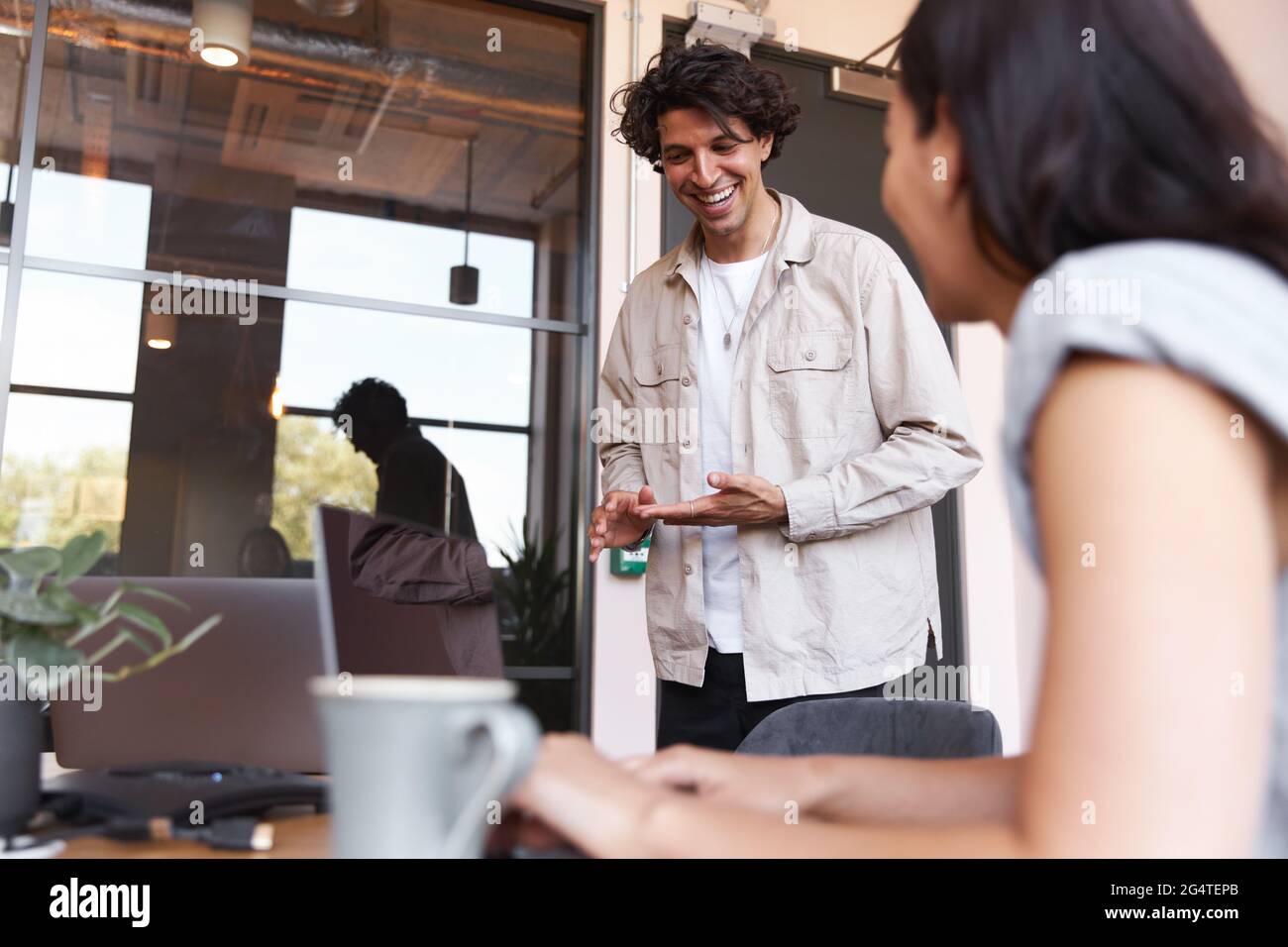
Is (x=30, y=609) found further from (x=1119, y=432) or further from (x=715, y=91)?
(x=715, y=91)

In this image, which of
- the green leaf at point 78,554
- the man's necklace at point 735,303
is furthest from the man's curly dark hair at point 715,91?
the green leaf at point 78,554

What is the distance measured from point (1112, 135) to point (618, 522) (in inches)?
58.2

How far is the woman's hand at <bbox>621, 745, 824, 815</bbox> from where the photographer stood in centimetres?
83

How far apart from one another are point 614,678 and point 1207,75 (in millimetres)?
3424

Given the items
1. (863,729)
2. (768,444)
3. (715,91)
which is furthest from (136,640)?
(715,91)

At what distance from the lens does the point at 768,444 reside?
221cm

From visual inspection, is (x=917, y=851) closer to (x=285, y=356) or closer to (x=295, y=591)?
(x=295, y=591)

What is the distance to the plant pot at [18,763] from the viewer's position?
3.18 feet

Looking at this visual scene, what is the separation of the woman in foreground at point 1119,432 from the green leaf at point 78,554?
56 cm

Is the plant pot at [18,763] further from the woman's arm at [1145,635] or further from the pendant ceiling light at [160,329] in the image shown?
the pendant ceiling light at [160,329]

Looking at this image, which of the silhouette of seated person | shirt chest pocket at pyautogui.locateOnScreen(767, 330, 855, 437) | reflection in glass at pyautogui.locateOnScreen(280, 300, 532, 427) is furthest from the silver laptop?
reflection in glass at pyautogui.locateOnScreen(280, 300, 532, 427)

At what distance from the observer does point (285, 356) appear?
3.77 metres

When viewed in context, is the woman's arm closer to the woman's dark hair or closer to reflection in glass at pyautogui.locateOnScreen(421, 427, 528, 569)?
the woman's dark hair

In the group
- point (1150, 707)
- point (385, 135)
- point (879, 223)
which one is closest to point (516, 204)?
point (385, 135)
